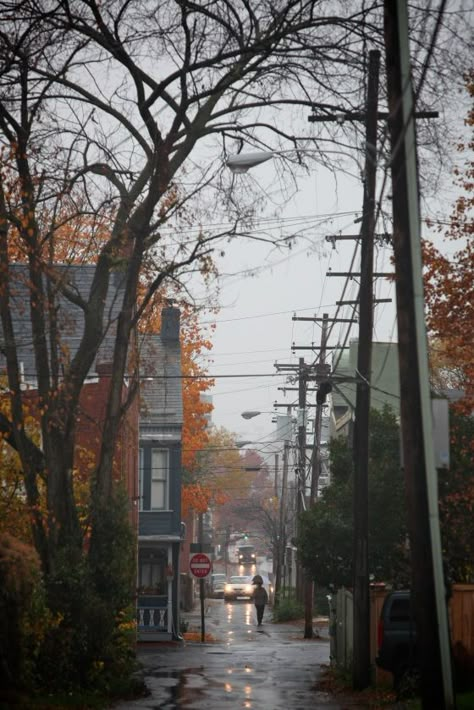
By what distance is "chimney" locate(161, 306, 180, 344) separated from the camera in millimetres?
50656

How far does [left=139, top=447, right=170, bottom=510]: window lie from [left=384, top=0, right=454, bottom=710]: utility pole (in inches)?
1354

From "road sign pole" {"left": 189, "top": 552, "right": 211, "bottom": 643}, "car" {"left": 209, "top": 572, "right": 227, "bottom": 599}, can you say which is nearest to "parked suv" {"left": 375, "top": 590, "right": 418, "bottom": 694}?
"road sign pole" {"left": 189, "top": 552, "right": 211, "bottom": 643}

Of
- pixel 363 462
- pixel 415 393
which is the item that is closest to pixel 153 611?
pixel 363 462

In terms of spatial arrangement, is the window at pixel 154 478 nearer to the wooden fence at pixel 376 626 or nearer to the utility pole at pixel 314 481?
the utility pole at pixel 314 481

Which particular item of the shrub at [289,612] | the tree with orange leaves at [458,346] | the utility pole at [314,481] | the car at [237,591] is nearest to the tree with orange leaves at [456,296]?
the tree with orange leaves at [458,346]

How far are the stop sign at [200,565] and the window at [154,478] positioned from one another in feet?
10.7

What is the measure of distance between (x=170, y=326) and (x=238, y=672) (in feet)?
80.3

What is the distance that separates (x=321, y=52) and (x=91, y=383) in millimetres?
16009

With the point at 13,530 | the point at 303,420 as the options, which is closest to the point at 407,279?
the point at 13,530

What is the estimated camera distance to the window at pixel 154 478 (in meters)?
48.7

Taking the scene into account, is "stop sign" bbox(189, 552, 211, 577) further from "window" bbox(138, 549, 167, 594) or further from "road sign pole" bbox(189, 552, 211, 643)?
"window" bbox(138, 549, 167, 594)

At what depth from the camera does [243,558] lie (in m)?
Answer: 160

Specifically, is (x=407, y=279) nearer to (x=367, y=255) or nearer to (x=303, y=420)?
(x=367, y=255)

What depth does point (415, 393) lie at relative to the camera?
577 inches
